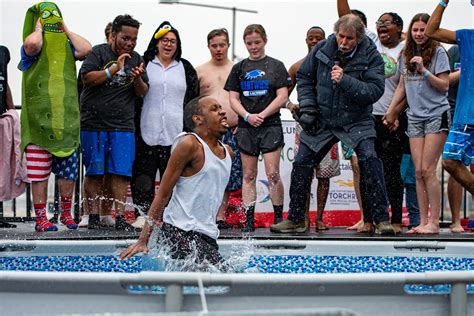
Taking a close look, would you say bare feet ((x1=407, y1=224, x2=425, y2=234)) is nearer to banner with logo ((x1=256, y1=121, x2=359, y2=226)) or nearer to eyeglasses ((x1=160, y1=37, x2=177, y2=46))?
banner with logo ((x1=256, y1=121, x2=359, y2=226))

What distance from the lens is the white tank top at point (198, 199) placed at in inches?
241

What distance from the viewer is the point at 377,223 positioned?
29.4ft

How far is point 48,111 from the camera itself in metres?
9.08

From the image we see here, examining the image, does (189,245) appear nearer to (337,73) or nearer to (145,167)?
(337,73)

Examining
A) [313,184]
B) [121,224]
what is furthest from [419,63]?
[121,224]

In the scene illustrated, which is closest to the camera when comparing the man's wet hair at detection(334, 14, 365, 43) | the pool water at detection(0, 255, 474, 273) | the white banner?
the pool water at detection(0, 255, 474, 273)

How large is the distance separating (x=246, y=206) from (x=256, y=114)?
3.30ft

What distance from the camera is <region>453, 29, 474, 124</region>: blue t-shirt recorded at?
8.52 metres

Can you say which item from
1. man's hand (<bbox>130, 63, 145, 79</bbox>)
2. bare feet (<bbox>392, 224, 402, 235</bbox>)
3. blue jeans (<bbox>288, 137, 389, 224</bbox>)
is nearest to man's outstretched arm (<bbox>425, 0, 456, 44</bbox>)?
blue jeans (<bbox>288, 137, 389, 224</bbox>)

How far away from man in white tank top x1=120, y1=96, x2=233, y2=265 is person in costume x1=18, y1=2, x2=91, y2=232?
3.10m

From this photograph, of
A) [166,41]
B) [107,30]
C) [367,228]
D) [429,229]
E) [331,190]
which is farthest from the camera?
[331,190]

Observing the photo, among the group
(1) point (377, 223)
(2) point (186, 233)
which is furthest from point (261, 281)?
(1) point (377, 223)

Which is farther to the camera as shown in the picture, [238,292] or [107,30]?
[107,30]

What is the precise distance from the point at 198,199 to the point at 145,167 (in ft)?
11.7
